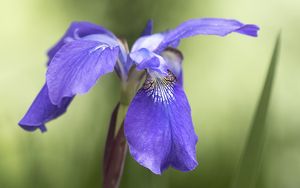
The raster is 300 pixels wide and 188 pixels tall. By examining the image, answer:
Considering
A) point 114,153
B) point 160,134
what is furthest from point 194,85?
point 160,134

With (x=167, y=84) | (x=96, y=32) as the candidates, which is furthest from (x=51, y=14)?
(x=167, y=84)

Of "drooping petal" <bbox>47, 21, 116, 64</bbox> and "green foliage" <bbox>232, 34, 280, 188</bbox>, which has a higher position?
"drooping petal" <bbox>47, 21, 116, 64</bbox>

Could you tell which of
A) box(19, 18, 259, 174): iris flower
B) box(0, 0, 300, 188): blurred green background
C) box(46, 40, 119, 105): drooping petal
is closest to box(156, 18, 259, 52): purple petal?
box(19, 18, 259, 174): iris flower

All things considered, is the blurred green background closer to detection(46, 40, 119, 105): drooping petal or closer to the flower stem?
the flower stem

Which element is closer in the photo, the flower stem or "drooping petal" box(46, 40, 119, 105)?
"drooping petal" box(46, 40, 119, 105)

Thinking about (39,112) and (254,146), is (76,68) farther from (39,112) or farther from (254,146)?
(254,146)

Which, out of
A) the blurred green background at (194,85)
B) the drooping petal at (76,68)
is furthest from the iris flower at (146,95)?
the blurred green background at (194,85)

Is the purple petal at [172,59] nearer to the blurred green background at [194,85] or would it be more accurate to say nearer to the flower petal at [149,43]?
the flower petal at [149,43]
